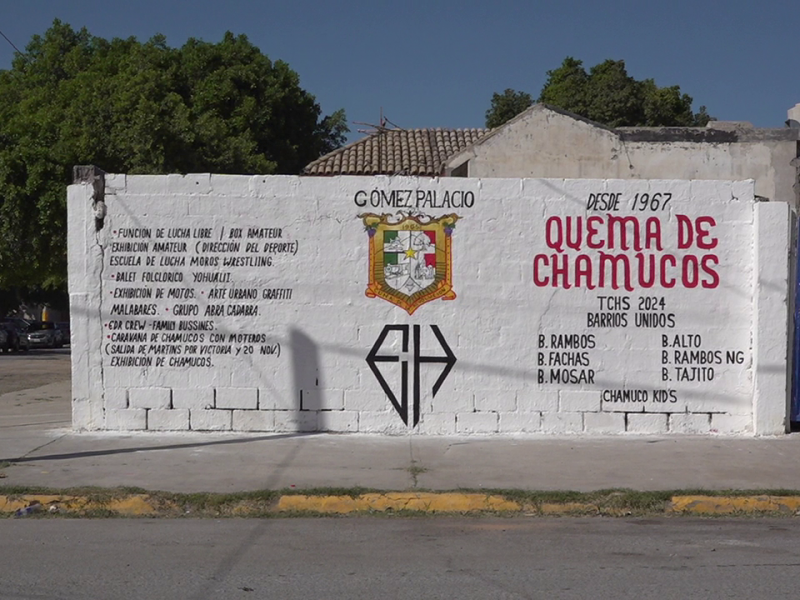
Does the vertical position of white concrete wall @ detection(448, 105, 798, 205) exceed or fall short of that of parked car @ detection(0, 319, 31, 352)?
it exceeds it

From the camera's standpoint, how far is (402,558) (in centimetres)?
Answer: 684

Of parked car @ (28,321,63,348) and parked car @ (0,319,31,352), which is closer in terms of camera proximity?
parked car @ (0,319,31,352)

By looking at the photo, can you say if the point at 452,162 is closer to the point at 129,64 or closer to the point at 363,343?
the point at 363,343

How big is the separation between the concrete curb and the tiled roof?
54.4 ft

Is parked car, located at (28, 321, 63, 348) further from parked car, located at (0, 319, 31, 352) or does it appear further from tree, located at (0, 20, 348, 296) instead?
tree, located at (0, 20, 348, 296)

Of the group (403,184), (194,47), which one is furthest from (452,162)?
(194,47)

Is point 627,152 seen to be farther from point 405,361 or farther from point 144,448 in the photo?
point 144,448

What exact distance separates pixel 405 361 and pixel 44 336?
4133 cm

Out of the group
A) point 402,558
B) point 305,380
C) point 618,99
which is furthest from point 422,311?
point 618,99

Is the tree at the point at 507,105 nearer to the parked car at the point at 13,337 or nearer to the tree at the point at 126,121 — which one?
the tree at the point at 126,121

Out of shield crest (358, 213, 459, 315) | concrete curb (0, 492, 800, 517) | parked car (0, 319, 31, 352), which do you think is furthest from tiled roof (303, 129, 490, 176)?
parked car (0, 319, 31, 352)

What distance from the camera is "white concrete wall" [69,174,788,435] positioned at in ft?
38.1

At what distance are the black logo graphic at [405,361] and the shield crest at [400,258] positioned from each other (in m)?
0.31

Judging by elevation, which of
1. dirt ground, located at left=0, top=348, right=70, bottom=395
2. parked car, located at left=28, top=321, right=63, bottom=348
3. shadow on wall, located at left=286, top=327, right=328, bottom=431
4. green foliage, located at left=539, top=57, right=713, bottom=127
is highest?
green foliage, located at left=539, top=57, right=713, bottom=127
